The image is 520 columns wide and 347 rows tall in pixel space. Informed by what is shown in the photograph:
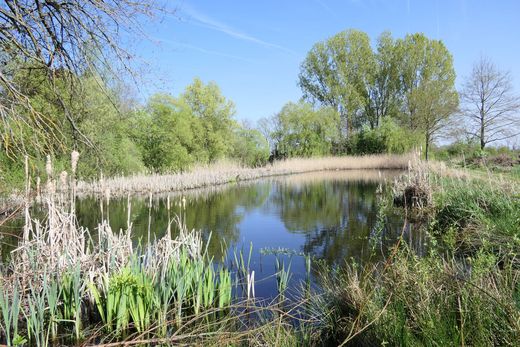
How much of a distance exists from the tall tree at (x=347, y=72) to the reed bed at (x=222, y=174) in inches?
247

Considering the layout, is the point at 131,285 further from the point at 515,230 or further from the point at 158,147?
the point at 158,147

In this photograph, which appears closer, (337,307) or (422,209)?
(337,307)

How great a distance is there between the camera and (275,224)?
37.5 feet

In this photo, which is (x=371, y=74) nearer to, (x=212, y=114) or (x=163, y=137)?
(x=212, y=114)

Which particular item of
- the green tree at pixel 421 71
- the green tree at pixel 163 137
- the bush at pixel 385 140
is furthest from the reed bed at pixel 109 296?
the green tree at pixel 421 71

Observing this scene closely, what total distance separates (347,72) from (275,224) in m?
32.8

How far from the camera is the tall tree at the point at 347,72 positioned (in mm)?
40750

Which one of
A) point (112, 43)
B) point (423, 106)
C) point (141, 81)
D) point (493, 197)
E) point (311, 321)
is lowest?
point (311, 321)

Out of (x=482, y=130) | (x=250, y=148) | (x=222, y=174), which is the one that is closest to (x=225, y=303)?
(x=222, y=174)

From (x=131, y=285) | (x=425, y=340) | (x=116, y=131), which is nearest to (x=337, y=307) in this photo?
(x=425, y=340)

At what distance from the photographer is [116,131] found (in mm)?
19547

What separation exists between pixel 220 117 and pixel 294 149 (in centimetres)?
1108

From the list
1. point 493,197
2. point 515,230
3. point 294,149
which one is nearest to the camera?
point 515,230

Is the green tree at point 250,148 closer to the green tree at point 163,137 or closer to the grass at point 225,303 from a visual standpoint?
the green tree at point 163,137
